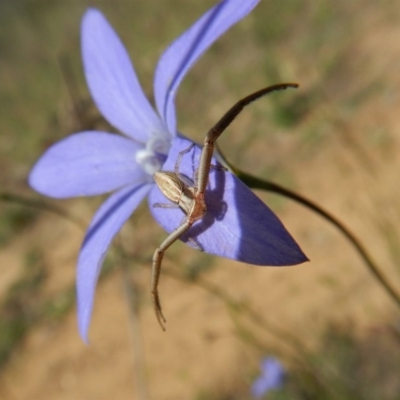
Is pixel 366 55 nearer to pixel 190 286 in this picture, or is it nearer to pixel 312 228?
pixel 312 228

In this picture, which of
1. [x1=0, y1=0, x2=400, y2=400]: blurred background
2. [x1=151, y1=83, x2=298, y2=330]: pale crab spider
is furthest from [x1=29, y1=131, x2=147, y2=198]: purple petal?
[x1=151, y1=83, x2=298, y2=330]: pale crab spider

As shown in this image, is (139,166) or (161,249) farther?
(139,166)

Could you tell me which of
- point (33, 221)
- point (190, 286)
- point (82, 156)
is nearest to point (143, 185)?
point (82, 156)

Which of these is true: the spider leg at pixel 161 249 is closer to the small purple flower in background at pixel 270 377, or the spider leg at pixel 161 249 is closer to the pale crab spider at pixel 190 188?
the pale crab spider at pixel 190 188

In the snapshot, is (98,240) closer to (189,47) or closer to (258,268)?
(189,47)

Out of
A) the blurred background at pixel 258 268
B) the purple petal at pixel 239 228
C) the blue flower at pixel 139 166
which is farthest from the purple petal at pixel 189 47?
the blurred background at pixel 258 268

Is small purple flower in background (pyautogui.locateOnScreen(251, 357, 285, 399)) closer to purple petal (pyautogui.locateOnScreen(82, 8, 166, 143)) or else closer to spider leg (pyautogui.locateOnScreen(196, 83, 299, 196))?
purple petal (pyautogui.locateOnScreen(82, 8, 166, 143))

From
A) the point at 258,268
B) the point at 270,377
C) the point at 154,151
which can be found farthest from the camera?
the point at 258,268

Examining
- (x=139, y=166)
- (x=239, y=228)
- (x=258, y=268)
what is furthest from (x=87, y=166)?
(x=258, y=268)
